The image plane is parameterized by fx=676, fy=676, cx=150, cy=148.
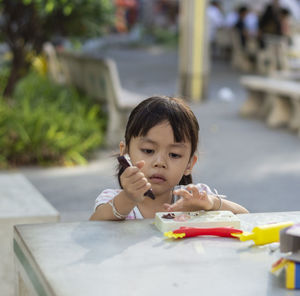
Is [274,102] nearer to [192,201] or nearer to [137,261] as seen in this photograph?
[192,201]

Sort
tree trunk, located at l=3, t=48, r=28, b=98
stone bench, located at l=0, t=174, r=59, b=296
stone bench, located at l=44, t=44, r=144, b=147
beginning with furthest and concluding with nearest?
1. tree trunk, located at l=3, t=48, r=28, b=98
2. stone bench, located at l=44, t=44, r=144, b=147
3. stone bench, located at l=0, t=174, r=59, b=296

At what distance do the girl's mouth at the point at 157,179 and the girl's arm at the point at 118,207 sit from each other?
0.22 m

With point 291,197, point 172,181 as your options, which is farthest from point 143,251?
point 291,197

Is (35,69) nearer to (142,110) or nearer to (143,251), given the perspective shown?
(142,110)

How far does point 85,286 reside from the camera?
1.53m

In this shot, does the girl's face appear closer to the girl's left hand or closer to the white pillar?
the girl's left hand

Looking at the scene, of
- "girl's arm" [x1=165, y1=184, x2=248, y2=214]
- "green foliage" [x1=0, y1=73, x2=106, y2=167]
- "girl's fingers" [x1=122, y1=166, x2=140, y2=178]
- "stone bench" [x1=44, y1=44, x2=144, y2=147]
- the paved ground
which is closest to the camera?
"girl's fingers" [x1=122, y1=166, x2=140, y2=178]

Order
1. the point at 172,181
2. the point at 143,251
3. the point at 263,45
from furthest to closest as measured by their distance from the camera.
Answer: the point at 263,45 → the point at 172,181 → the point at 143,251

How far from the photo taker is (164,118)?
243 centimetres

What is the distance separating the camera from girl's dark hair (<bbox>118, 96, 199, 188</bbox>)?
2432mm

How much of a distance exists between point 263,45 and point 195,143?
14.3 metres

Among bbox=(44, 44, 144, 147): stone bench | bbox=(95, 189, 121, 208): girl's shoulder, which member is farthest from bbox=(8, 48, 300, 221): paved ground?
bbox=(95, 189, 121, 208): girl's shoulder

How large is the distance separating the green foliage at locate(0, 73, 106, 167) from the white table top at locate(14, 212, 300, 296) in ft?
16.2

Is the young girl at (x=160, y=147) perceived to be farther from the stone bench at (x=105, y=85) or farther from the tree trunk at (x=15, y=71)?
the tree trunk at (x=15, y=71)
